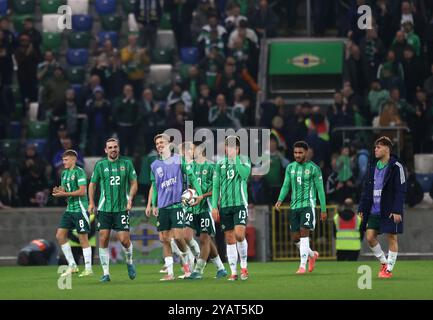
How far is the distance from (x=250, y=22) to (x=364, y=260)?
8.11 m

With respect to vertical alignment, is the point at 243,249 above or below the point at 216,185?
below

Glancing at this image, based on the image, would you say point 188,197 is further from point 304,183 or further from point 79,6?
point 79,6

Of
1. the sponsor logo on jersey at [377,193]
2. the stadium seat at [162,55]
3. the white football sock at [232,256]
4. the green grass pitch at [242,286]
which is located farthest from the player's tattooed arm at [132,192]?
the stadium seat at [162,55]

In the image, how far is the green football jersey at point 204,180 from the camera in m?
22.7

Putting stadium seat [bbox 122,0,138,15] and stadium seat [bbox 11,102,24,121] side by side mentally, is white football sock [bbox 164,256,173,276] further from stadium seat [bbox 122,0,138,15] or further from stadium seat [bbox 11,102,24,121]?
stadium seat [bbox 122,0,138,15]

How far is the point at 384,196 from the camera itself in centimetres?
2070

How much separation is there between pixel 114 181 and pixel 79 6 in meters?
16.5

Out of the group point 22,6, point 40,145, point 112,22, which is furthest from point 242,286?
point 22,6

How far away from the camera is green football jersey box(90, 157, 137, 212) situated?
70.2 ft

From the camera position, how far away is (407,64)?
32219mm

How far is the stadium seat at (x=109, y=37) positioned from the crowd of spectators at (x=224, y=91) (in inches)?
21.8

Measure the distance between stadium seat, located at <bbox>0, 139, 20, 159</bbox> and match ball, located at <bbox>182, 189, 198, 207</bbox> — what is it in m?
11.9
